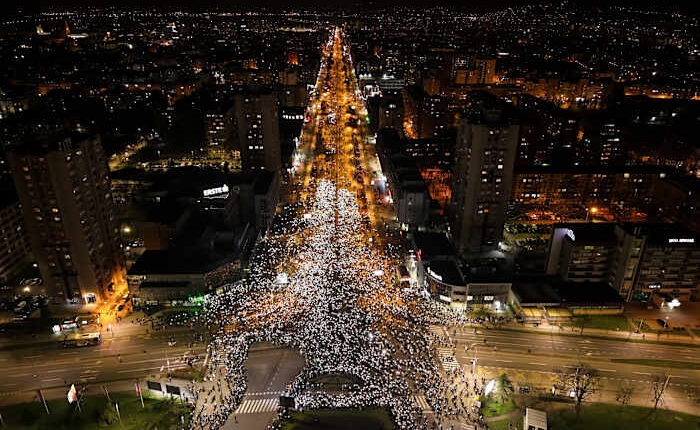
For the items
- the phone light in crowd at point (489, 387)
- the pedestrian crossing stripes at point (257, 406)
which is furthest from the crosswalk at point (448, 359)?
the pedestrian crossing stripes at point (257, 406)

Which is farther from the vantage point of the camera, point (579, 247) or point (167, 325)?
point (579, 247)

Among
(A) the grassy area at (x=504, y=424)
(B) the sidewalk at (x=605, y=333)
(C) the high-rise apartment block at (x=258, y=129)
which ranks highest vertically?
(C) the high-rise apartment block at (x=258, y=129)

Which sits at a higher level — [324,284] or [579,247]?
[579,247]

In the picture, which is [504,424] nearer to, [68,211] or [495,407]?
[495,407]

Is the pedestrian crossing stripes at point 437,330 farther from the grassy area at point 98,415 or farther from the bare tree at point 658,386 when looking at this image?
the grassy area at point 98,415

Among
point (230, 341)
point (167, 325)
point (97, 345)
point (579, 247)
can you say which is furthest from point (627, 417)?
point (97, 345)

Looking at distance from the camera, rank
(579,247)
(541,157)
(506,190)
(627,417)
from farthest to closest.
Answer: (541,157) → (506,190) → (579,247) → (627,417)

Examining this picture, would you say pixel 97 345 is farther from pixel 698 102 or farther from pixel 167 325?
pixel 698 102
